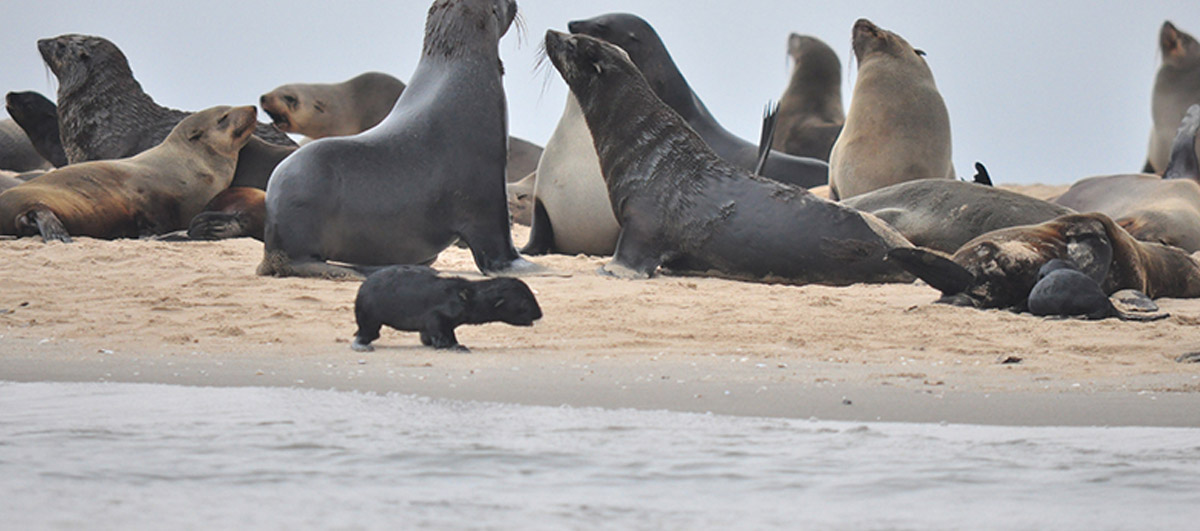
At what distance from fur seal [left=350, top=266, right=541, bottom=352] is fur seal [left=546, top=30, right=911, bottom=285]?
229 centimetres

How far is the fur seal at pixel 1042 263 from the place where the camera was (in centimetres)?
504

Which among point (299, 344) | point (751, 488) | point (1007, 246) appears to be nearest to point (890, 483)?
point (751, 488)

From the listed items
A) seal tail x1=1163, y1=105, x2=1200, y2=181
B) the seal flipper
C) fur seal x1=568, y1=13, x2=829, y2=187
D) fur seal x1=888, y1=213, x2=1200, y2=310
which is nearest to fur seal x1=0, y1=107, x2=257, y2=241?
the seal flipper

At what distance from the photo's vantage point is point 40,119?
455 inches

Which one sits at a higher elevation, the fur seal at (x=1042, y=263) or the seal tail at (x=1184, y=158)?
the seal tail at (x=1184, y=158)

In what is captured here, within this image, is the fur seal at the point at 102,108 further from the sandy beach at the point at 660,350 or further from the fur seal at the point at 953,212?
the fur seal at the point at 953,212

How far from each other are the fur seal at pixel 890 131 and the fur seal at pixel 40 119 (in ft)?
23.0

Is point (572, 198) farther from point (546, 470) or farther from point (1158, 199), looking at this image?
point (546, 470)

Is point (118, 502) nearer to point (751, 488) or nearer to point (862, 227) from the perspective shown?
point (751, 488)

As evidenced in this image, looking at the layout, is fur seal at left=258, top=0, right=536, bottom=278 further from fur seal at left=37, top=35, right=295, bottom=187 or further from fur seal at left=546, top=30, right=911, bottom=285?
fur seal at left=37, top=35, right=295, bottom=187

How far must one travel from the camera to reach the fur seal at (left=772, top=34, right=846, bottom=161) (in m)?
11.8

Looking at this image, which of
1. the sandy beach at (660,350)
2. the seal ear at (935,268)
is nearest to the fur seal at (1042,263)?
the seal ear at (935,268)

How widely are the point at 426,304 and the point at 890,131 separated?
18.7 ft

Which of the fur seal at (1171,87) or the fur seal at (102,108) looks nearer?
the fur seal at (102,108)
